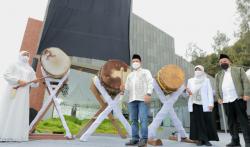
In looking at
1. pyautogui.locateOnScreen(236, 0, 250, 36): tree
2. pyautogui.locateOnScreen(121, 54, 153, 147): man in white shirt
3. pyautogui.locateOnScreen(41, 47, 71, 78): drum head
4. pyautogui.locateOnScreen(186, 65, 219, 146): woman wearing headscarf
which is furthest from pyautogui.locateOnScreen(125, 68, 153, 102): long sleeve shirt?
pyautogui.locateOnScreen(236, 0, 250, 36): tree

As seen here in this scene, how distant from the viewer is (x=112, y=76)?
482cm

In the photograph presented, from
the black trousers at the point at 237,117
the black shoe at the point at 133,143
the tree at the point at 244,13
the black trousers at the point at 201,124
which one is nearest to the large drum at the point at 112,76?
the black shoe at the point at 133,143

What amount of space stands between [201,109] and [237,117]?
0.63m

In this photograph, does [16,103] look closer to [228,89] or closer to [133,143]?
[133,143]

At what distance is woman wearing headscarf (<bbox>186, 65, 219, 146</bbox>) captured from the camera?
4.37 meters

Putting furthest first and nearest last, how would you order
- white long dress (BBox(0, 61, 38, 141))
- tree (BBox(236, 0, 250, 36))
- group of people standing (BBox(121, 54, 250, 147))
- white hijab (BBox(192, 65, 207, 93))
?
1. tree (BBox(236, 0, 250, 36))
2. white hijab (BBox(192, 65, 207, 93))
3. white long dress (BBox(0, 61, 38, 141))
4. group of people standing (BBox(121, 54, 250, 147))

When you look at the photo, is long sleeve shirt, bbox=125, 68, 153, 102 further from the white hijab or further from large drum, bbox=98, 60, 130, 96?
the white hijab

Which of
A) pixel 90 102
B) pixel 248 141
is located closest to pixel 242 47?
pixel 90 102

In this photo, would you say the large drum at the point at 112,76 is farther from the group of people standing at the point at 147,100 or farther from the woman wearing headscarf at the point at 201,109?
the woman wearing headscarf at the point at 201,109

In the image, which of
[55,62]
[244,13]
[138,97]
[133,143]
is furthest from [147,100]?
[244,13]

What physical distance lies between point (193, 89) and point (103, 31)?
2727mm

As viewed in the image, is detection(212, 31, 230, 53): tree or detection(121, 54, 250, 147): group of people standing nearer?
detection(121, 54, 250, 147): group of people standing

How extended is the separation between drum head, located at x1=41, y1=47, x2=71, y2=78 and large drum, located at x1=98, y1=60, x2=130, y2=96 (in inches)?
29.3

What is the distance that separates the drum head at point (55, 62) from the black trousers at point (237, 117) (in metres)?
2.94
